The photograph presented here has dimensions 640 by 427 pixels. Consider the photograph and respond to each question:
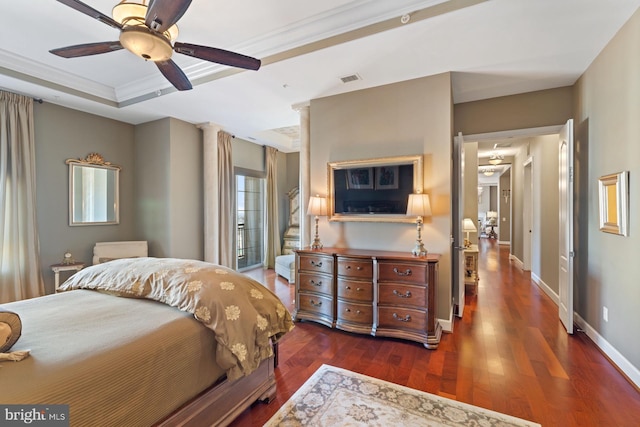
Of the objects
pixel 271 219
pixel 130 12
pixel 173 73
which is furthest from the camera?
pixel 271 219

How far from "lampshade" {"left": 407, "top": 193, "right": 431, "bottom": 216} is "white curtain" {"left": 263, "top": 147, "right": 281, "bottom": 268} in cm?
431

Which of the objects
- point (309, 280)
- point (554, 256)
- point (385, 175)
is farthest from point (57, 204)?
point (554, 256)

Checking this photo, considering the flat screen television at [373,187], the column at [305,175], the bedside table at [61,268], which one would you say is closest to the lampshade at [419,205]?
the flat screen television at [373,187]

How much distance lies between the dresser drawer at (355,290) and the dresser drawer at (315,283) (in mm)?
136

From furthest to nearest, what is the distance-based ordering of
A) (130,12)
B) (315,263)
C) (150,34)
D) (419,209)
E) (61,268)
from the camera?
(61,268) < (315,263) < (419,209) < (130,12) < (150,34)

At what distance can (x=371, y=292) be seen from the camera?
307 centimetres

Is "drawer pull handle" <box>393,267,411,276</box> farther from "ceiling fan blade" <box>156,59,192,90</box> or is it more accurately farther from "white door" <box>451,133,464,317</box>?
"ceiling fan blade" <box>156,59,192,90</box>

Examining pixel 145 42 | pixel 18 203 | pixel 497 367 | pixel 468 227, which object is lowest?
pixel 497 367

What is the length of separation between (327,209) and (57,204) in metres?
3.87

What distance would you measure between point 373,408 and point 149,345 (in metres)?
1.48

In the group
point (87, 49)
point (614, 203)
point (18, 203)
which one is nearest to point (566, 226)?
point (614, 203)

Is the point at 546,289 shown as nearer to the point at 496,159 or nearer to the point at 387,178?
the point at 387,178

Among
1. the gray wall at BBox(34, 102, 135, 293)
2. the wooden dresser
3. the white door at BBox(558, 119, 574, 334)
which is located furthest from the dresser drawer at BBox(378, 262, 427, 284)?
the gray wall at BBox(34, 102, 135, 293)

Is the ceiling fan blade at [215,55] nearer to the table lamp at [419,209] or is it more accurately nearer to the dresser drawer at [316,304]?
the table lamp at [419,209]
